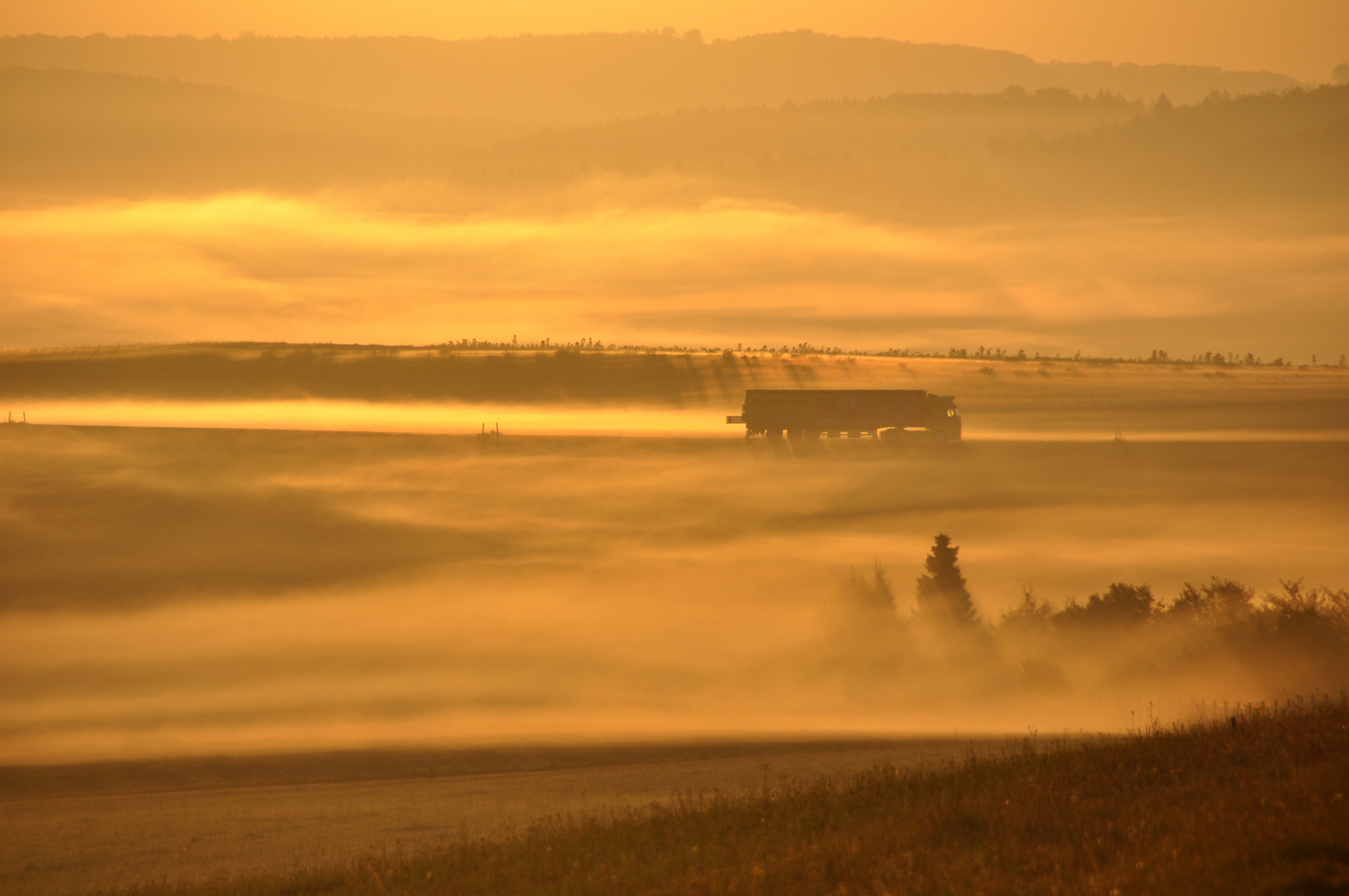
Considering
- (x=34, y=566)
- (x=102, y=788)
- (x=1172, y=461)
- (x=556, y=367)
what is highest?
(x=556, y=367)

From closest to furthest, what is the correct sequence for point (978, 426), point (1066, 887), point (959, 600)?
point (1066, 887) → point (959, 600) → point (978, 426)

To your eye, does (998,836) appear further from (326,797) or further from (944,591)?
(944,591)

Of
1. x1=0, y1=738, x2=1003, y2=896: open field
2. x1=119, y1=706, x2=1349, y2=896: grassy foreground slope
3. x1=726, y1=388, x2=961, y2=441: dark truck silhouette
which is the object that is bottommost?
x1=0, y1=738, x2=1003, y2=896: open field

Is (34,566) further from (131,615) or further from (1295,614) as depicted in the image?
(1295,614)

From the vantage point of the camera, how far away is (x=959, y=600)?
64312 millimetres

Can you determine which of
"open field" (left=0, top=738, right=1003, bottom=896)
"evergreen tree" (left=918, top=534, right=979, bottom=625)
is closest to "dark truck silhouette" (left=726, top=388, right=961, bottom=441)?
"evergreen tree" (left=918, top=534, right=979, bottom=625)

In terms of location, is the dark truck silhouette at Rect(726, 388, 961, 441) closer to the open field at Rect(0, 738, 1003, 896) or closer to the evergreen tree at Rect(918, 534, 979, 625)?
the evergreen tree at Rect(918, 534, 979, 625)

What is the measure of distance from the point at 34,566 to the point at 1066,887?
6709cm

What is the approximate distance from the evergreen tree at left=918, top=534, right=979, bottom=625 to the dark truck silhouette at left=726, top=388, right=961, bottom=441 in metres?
10.6

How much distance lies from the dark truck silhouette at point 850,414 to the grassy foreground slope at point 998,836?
49669 millimetres

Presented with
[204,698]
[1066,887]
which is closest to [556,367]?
[204,698]

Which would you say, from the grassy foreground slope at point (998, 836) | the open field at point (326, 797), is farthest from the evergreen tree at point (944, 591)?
the grassy foreground slope at point (998, 836)

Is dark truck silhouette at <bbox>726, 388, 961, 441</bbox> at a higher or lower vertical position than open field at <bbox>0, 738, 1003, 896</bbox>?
higher

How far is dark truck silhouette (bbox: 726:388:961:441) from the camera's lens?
241ft
